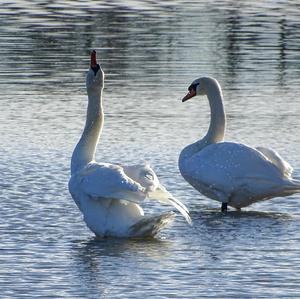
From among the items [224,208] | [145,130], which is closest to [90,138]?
[224,208]

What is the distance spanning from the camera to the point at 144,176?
10.4 metres

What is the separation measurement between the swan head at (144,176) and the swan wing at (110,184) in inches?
5.2

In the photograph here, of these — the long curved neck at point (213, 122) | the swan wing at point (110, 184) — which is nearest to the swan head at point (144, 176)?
the swan wing at point (110, 184)

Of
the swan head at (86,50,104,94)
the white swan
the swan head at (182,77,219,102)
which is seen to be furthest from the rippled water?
the swan head at (86,50,104,94)

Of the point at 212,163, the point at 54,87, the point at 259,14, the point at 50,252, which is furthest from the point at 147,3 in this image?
the point at 50,252

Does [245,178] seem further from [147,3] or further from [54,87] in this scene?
[147,3]

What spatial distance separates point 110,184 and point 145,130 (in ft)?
16.7

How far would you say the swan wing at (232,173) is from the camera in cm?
1170

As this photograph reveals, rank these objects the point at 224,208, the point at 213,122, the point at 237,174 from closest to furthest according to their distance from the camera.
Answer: the point at 237,174, the point at 224,208, the point at 213,122

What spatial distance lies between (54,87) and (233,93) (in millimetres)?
2413

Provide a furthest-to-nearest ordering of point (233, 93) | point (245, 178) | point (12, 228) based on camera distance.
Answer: point (233, 93) < point (245, 178) < point (12, 228)

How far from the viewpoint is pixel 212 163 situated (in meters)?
12.0

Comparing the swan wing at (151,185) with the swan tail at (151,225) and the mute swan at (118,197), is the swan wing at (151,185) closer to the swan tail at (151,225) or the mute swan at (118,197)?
the mute swan at (118,197)

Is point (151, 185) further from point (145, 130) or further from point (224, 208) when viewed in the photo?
point (145, 130)
